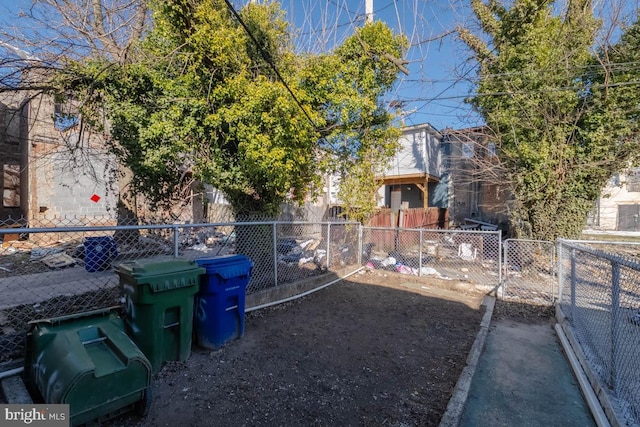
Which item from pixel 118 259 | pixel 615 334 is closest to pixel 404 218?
pixel 118 259

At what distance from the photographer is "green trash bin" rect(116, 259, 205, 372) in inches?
117

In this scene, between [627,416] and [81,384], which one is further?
[627,416]

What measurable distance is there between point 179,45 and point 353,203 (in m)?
5.30

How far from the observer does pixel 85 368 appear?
2.13 meters

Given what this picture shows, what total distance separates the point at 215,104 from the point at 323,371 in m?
4.84

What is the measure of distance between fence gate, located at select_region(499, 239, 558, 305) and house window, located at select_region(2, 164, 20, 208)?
874 inches

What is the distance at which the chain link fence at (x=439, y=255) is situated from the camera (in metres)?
8.16

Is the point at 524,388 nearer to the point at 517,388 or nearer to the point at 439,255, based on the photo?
A: the point at 517,388

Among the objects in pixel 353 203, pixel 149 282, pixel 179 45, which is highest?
pixel 179 45

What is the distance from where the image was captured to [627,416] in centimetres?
251

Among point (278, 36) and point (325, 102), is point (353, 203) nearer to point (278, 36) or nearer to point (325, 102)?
point (325, 102)

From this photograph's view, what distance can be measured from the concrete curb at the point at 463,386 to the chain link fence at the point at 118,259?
11.1ft

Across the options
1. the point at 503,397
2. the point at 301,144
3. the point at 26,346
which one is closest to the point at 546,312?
the point at 503,397

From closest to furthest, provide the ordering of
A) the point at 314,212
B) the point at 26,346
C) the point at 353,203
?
the point at 26,346
the point at 353,203
the point at 314,212
